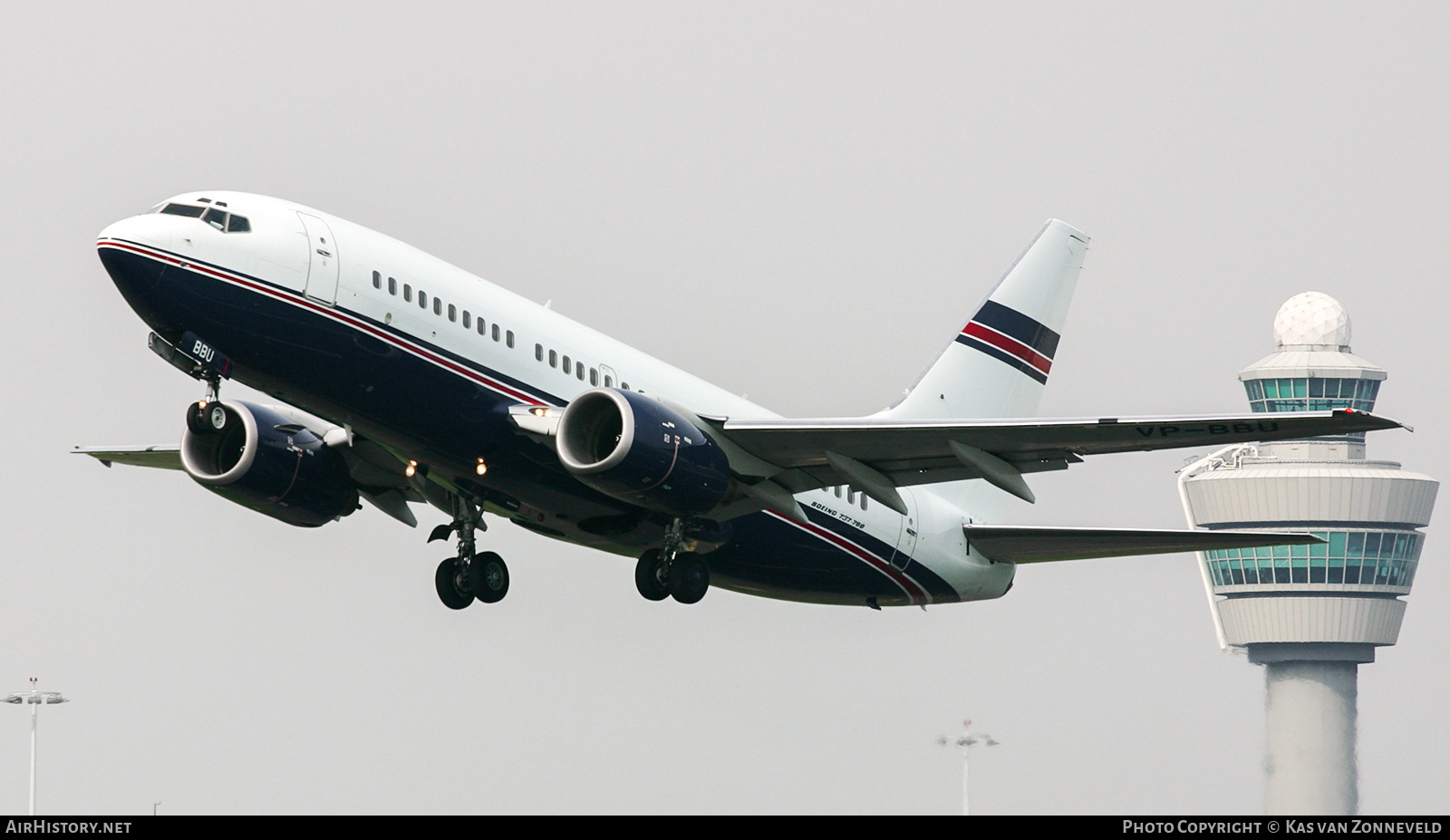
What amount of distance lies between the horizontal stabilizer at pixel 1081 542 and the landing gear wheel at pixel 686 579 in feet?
27.6

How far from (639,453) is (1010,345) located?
16275 millimetres

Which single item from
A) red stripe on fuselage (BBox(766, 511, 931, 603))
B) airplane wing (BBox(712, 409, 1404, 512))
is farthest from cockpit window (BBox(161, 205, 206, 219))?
red stripe on fuselage (BBox(766, 511, 931, 603))

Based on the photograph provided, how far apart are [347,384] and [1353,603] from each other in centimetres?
12128

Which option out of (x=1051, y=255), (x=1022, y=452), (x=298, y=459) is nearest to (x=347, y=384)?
(x=298, y=459)

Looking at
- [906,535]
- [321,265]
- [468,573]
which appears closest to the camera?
[321,265]

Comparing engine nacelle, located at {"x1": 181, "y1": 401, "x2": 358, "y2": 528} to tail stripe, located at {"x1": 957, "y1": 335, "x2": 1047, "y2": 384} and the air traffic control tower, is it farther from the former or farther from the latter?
the air traffic control tower

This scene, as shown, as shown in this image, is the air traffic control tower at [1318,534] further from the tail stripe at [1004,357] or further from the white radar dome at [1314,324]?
the tail stripe at [1004,357]

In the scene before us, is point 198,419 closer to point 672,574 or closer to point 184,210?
point 184,210

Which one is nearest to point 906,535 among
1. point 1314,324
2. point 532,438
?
point 532,438

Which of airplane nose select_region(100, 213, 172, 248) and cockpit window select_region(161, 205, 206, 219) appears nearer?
airplane nose select_region(100, 213, 172, 248)

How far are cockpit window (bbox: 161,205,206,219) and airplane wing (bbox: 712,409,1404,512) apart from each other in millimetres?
9919

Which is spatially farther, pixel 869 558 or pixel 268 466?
pixel 869 558

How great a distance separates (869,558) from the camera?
40281 mm

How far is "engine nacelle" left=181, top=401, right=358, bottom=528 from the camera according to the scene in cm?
3662
